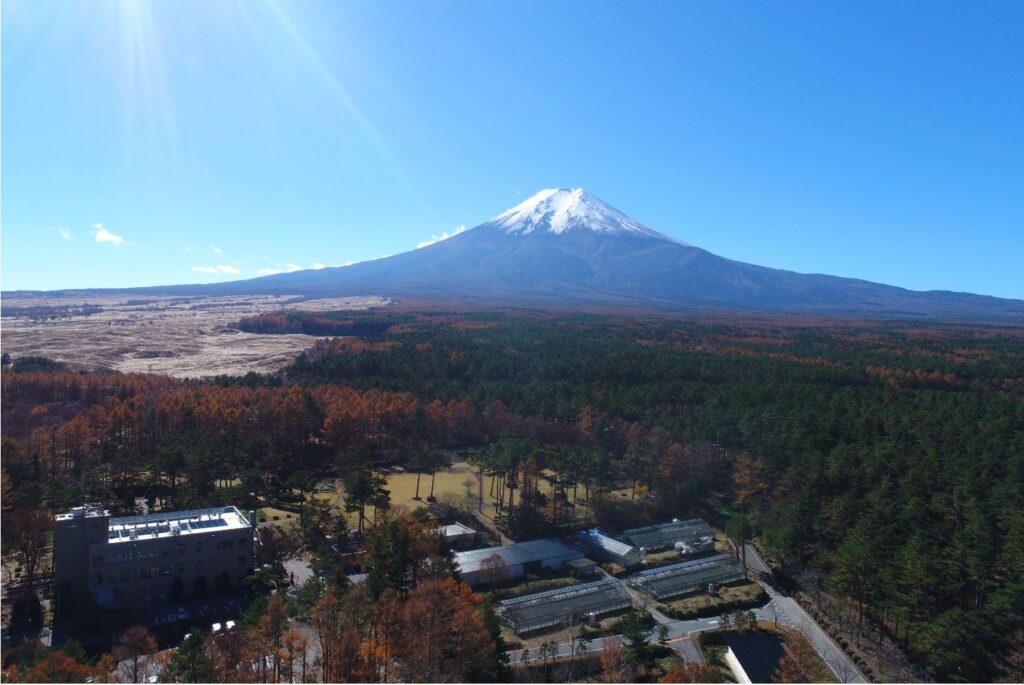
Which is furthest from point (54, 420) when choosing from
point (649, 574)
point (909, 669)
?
point (909, 669)

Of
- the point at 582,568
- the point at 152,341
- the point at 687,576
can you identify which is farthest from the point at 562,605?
the point at 152,341

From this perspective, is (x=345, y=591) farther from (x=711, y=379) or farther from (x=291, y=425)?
(x=711, y=379)

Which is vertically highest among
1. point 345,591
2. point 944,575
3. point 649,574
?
point 944,575

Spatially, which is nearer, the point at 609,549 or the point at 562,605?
the point at 562,605

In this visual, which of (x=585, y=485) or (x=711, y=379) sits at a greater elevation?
(x=711, y=379)

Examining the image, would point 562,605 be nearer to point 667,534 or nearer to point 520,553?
point 520,553

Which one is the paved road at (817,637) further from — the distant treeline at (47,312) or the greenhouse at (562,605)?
the distant treeline at (47,312)

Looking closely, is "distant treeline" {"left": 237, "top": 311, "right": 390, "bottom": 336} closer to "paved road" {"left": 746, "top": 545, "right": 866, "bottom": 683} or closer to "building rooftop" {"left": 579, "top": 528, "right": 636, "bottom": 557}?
"building rooftop" {"left": 579, "top": 528, "right": 636, "bottom": 557}
